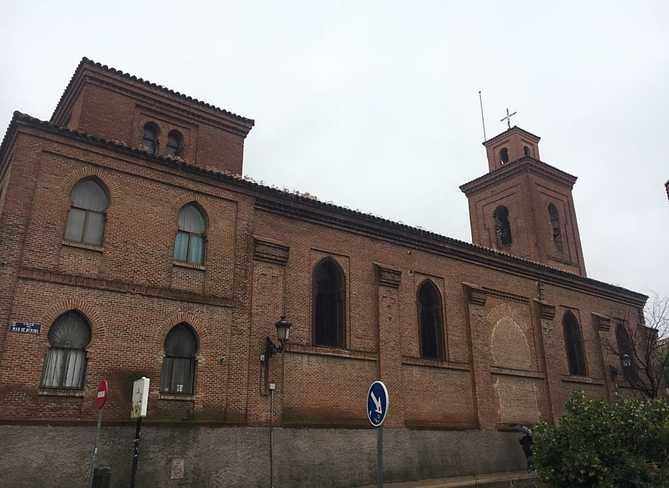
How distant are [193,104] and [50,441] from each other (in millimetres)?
11972

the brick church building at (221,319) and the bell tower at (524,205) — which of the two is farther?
the bell tower at (524,205)

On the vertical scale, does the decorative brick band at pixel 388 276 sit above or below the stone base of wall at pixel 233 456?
above

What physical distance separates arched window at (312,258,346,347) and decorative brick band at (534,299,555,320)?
32.8 ft

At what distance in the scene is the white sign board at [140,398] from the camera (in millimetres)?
12836

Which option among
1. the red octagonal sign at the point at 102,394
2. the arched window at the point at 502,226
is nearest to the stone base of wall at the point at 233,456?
the red octagonal sign at the point at 102,394

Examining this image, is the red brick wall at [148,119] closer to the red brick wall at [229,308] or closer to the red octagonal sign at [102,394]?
the red brick wall at [229,308]

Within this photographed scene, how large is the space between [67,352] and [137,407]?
2251 mm

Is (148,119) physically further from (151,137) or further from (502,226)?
(502,226)

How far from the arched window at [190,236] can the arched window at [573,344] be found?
1687cm

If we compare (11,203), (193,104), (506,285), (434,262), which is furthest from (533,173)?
(11,203)

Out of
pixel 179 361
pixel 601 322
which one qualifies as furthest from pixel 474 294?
pixel 179 361

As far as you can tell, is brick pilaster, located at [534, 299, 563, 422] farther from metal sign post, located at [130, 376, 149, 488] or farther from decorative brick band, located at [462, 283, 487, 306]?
metal sign post, located at [130, 376, 149, 488]

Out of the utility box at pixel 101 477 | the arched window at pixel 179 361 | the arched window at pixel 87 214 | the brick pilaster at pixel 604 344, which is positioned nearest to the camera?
the utility box at pixel 101 477

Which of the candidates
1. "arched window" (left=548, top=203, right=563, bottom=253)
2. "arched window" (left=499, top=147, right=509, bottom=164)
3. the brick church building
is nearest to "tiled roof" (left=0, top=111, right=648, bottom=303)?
the brick church building
